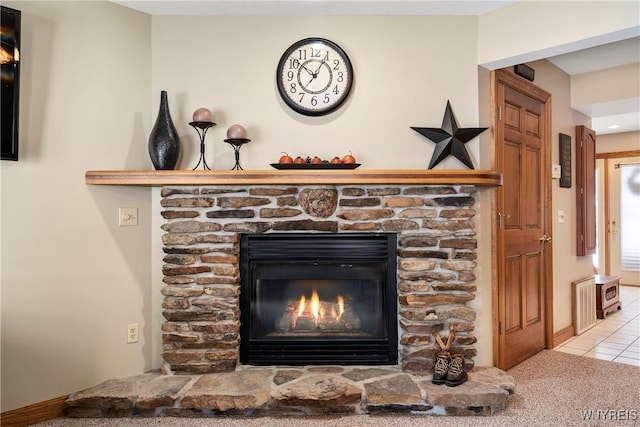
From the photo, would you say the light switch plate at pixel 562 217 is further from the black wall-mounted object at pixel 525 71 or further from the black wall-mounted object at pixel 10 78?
the black wall-mounted object at pixel 10 78

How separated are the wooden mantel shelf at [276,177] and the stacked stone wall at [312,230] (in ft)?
0.62

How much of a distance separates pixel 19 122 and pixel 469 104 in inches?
105

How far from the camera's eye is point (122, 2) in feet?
8.05

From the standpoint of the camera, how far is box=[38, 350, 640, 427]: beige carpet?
2119 mm

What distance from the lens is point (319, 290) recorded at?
2.69 m

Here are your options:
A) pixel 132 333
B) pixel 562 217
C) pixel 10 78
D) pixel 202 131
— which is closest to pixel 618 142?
pixel 562 217

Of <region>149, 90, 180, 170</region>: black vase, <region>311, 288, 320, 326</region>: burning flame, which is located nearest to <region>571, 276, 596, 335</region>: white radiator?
<region>311, 288, 320, 326</region>: burning flame

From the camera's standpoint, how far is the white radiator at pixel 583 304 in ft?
12.1

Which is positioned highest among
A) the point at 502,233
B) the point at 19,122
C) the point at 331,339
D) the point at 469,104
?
the point at 469,104

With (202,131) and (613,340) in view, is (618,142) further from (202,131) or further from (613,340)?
(202,131)

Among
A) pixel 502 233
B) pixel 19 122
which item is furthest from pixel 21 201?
pixel 502 233

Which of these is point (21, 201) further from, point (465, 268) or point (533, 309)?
point (533, 309)

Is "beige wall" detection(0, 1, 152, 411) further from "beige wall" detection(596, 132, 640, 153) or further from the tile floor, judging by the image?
"beige wall" detection(596, 132, 640, 153)

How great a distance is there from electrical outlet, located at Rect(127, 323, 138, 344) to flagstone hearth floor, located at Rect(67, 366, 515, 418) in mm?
293
